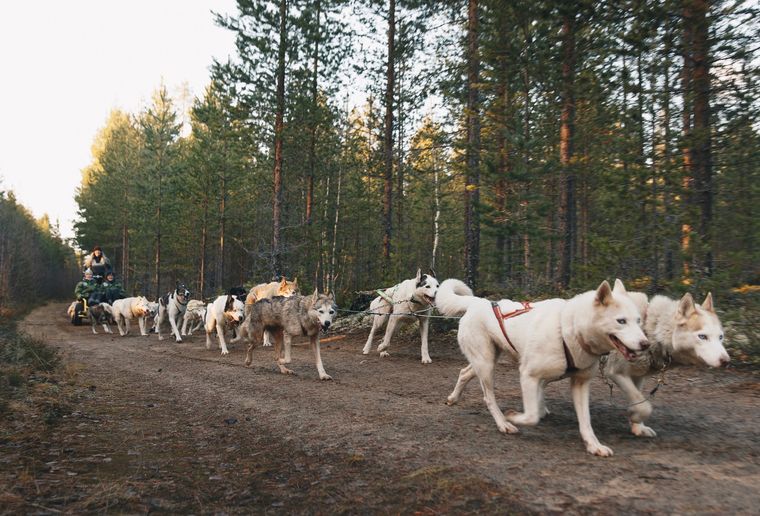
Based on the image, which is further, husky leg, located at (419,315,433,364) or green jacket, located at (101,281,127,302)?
green jacket, located at (101,281,127,302)

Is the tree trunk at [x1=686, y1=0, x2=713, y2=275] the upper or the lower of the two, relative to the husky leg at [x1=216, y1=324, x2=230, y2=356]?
upper

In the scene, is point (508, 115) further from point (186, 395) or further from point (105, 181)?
point (105, 181)

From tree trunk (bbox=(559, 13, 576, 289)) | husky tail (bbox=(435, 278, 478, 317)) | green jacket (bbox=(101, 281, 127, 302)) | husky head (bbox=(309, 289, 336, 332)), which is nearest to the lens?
husky tail (bbox=(435, 278, 478, 317))

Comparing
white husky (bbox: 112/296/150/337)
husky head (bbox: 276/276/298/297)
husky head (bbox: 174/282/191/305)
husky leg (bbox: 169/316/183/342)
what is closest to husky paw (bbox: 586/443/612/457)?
husky head (bbox: 276/276/298/297)

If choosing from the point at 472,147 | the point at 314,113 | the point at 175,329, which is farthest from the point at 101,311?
the point at 472,147

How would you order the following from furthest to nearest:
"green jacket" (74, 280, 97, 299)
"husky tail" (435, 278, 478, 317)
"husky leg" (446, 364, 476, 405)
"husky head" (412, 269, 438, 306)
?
"green jacket" (74, 280, 97, 299), "husky head" (412, 269, 438, 306), "husky tail" (435, 278, 478, 317), "husky leg" (446, 364, 476, 405)

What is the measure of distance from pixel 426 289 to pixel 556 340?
6.18 m

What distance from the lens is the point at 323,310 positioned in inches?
329

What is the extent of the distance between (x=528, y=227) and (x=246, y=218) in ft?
76.2

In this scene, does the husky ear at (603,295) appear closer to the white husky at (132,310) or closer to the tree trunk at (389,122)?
the tree trunk at (389,122)

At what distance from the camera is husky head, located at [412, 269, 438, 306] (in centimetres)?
1015

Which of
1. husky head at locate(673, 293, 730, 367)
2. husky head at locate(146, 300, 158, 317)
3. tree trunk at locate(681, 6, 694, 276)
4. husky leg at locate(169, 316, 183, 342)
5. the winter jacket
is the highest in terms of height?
tree trunk at locate(681, 6, 694, 276)

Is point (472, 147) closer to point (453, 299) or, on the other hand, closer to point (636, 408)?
point (453, 299)

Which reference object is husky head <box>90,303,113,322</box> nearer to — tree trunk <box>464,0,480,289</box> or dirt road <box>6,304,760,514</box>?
dirt road <box>6,304,760,514</box>
